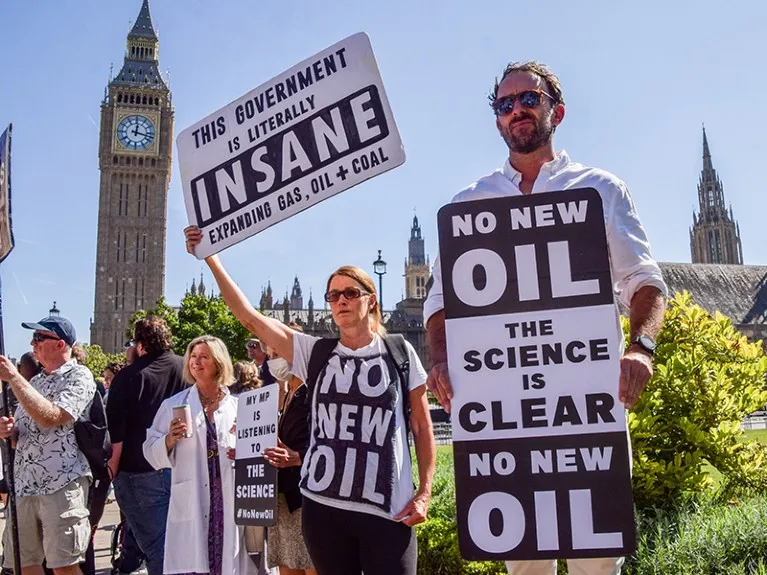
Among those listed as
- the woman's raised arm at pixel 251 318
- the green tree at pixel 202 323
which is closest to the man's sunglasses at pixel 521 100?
the woman's raised arm at pixel 251 318

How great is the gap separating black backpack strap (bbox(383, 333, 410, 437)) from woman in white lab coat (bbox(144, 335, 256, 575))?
1.70 m

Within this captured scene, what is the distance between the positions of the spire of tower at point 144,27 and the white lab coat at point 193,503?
3811 inches

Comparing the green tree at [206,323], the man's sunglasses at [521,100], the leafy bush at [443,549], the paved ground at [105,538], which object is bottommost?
the paved ground at [105,538]

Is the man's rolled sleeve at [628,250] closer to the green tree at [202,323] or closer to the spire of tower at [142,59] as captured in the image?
the green tree at [202,323]

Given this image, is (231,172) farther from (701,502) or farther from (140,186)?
(140,186)

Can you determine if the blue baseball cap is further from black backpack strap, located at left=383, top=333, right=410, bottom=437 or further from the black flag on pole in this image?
black backpack strap, located at left=383, top=333, right=410, bottom=437

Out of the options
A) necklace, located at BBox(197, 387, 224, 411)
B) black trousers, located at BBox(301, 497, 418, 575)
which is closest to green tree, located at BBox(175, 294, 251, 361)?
necklace, located at BBox(197, 387, 224, 411)

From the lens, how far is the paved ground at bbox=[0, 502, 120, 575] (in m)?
7.40

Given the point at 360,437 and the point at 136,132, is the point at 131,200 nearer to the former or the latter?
the point at 136,132

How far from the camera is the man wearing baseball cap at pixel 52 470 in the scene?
4500 mm

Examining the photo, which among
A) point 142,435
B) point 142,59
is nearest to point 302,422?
point 142,435

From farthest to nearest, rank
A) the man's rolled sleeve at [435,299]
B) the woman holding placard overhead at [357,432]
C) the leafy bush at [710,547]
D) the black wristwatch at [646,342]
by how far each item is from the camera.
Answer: the leafy bush at [710,547] < the woman holding placard overhead at [357,432] < the man's rolled sleeve at [435,299] < the black wristwatch at [646,342]

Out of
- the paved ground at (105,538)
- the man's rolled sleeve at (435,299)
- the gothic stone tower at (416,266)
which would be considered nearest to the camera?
the man's rolled sleeve at (435,299)

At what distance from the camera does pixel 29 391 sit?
429 centimetres
